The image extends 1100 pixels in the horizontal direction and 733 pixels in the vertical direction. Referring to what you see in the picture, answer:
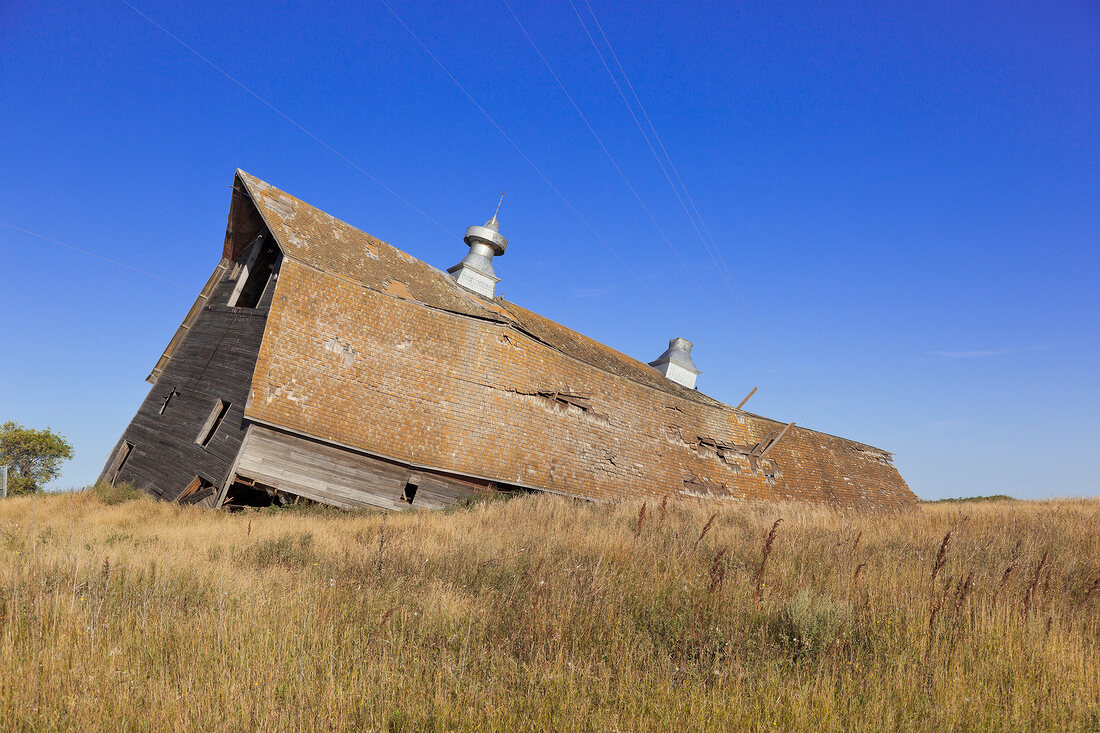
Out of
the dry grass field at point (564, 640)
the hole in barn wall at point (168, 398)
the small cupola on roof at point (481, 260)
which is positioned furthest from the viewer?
the small cupola on roof at point (481, 260)

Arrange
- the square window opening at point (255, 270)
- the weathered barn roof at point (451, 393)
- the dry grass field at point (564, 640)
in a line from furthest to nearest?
1. the square window opening at point (255, 270)
2. the weathered barn roof at point (451, 393)
3. the dry grass field at point (564, 640)

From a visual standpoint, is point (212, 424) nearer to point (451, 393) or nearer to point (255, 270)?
point (255, 270)

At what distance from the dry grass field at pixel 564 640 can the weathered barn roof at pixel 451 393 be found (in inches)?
264

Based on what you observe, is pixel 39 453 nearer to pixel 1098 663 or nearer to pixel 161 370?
pixel 161 370

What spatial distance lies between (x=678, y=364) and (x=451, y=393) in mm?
19063

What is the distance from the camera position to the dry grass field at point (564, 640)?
3.20 metres

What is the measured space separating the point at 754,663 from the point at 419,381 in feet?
39.4

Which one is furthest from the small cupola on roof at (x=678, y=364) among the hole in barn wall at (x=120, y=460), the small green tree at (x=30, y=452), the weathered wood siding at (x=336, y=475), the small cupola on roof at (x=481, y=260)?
the small green tree at (x=30, y=452)

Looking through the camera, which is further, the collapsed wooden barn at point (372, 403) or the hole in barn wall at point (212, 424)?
the hole in barn wall at point (212, 424)

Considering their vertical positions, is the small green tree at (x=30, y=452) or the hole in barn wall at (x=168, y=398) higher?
the hole in barn wall at (x=168, y=398)

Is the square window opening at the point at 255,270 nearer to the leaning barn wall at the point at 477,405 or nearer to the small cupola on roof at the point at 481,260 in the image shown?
the leaning barn wall at the point at 477,405

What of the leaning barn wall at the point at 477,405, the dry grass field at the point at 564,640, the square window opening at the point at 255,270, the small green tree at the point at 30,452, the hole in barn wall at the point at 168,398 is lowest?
the small green tree at the point at 30,452

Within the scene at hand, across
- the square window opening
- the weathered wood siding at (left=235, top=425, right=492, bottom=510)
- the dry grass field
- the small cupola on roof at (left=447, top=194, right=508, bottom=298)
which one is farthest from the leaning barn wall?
the small cupola on roof at (left=447, top=194, right=508, bottom=298)

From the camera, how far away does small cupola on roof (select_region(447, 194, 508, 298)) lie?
24984mm
